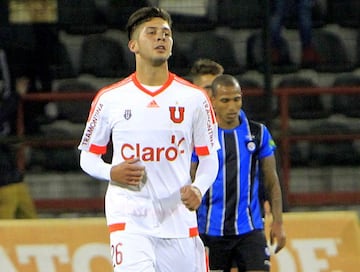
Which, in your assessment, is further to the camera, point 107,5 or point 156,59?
point 107,5

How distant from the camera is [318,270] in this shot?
30.1ft

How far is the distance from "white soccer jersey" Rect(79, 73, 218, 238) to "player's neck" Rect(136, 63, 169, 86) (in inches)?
1.4

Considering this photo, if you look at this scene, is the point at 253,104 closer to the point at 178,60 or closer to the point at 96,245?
the point at 178,60

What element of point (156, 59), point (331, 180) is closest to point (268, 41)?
point (331, 180)

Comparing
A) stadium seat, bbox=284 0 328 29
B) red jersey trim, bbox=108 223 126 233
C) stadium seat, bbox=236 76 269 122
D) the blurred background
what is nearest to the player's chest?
red jersey trim, bbox=108 223 126 233

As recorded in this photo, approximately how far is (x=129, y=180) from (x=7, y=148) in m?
4.50

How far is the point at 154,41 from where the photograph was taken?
631 cm

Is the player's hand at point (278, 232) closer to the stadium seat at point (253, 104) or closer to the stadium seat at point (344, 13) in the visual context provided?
the stadium seat at point (253, 104)

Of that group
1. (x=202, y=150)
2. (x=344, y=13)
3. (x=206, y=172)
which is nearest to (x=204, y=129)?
(x=202, y=150)

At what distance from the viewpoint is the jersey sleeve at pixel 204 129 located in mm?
6348

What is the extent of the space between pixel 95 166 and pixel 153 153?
13.9 inches

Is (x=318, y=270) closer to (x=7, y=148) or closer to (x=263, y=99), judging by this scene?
(x=263, y=99)

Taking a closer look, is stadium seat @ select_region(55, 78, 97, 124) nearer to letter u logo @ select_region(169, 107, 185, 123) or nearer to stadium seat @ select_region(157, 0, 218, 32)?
stadium seat @ select_region(157, 0, 218, 32)

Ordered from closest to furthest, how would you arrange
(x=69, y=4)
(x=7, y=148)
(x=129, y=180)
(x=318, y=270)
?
1. (x=129, y=180)
2. (x=318, y=270)
3. (x=7, y=148)
4. (x=69, y=4)
